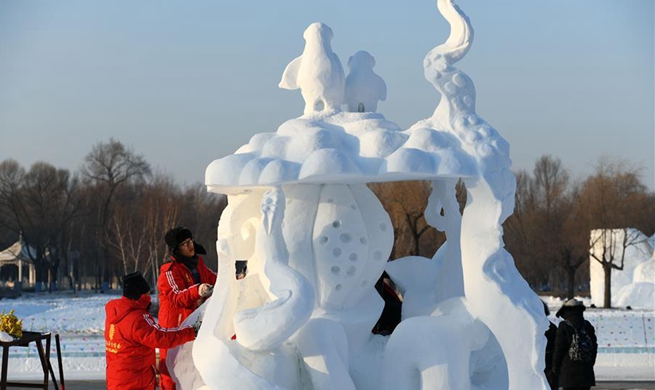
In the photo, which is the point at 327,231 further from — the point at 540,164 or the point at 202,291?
the point at 540,164

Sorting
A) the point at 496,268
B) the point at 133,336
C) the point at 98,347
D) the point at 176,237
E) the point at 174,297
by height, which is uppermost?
the point at 176,237

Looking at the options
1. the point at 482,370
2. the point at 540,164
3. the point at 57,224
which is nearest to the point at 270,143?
the point at 482,370

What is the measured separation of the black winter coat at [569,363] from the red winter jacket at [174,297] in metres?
3.41

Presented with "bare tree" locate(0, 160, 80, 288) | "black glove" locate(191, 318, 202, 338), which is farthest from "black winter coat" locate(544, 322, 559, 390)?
"bare tree" locate(0, 160, 80, 288)

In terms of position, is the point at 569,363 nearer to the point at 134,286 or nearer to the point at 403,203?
the point at 134,286

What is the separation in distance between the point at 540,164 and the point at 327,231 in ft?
168

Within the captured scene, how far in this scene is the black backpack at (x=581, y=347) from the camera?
31.0ft

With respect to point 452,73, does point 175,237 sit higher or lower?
lower

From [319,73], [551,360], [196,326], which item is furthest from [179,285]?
[551,360]


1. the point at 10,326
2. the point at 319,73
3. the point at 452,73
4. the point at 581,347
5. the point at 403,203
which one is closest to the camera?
the point at 452,73

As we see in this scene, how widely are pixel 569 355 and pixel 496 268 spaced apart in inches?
118

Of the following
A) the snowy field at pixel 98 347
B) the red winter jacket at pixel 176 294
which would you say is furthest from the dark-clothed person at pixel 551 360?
the snowy field at pixel 98 347

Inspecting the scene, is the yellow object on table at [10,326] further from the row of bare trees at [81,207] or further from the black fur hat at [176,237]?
the row of bare trees at [81,207]

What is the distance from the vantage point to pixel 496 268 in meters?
6.89
